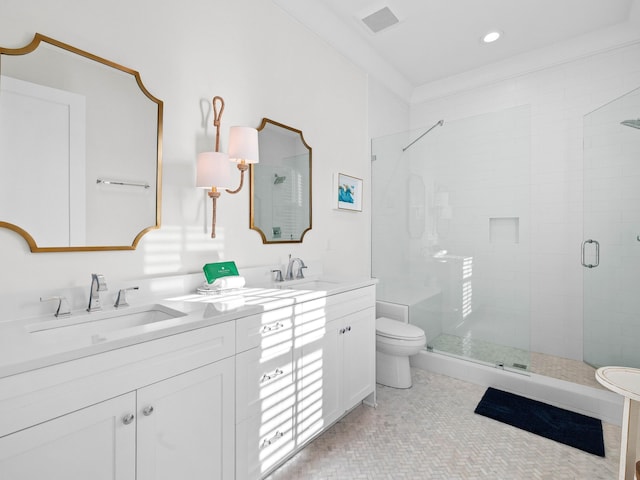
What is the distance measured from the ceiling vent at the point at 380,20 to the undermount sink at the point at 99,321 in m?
2.58

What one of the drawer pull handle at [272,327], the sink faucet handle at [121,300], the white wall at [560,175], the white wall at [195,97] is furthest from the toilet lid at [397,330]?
the sink faucet handle at [121,300]

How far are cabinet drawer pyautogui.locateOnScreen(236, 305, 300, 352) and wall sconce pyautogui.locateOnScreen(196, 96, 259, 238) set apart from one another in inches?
24.8

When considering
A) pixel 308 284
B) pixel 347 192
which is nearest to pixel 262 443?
pixel 308 284

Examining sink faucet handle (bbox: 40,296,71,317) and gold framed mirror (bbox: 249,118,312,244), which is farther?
gold framed mirror (bbox: 249,118,312,244)

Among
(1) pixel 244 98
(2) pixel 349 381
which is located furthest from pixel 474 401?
(1) pixel 244 98

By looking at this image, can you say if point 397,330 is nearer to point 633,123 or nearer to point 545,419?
point 545,419

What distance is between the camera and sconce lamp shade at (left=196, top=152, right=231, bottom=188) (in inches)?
64.8

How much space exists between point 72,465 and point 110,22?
1659mm

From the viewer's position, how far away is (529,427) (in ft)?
6.53

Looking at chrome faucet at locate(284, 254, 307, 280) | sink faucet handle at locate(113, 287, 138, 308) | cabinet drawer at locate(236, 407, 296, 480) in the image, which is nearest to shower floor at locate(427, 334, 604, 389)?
chrome faucet at locate(284, 254, 307, 280)

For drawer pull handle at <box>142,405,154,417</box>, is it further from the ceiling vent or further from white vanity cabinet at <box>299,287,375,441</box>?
the ceiling vent

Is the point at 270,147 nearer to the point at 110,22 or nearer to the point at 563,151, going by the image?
the point at 110,22

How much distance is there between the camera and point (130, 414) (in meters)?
0.98

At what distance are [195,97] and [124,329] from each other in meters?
1.24
